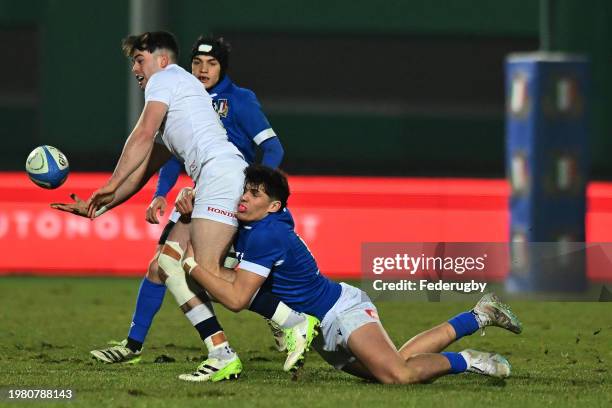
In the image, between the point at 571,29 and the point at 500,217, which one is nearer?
the point at 500,217

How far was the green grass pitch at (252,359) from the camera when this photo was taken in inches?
289

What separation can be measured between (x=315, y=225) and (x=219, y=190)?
6506 millimetres


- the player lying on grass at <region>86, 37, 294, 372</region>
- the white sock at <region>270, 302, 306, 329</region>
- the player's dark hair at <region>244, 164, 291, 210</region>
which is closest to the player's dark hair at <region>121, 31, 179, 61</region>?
the player lying on grass at <region>86, 37, 294, 372</region>

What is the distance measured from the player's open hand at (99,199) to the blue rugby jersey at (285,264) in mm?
769

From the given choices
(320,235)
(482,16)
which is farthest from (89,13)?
(320,235)

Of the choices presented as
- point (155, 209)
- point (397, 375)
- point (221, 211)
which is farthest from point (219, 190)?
point (397, 375)

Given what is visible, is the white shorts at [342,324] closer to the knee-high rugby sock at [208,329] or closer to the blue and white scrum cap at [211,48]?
the knee-high rugby sock at [208,329]

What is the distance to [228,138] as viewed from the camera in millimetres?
9023

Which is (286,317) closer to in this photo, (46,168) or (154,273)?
(154,273)

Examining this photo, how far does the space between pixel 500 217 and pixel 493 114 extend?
17.4 m

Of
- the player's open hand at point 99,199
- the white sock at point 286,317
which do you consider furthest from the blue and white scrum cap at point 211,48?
the white sock at point 286,317

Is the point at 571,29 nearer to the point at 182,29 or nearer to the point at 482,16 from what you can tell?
the point at 482,16

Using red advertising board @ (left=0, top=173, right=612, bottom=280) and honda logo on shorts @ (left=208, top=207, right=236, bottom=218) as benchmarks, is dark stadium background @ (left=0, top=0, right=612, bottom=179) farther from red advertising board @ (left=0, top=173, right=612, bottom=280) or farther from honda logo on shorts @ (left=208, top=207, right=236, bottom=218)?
honda logo on shorts @ (left=208, top=207, right=236, bottom=218)

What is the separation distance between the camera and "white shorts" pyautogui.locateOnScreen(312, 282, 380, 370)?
773cm
